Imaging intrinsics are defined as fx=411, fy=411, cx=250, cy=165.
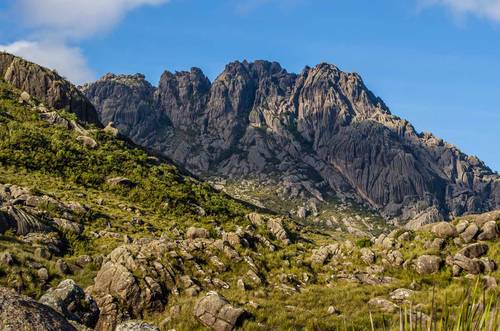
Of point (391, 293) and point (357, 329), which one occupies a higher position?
point (391, 293)

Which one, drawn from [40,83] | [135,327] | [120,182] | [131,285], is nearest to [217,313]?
[131,285]

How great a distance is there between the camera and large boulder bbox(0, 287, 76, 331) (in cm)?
655

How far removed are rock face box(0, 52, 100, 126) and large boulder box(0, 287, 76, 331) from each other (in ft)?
286

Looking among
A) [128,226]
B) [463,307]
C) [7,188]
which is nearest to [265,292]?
[463,307]

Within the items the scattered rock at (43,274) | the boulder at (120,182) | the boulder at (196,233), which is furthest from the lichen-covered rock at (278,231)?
the scattered rock at (43,274)

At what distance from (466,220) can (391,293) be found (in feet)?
36.4

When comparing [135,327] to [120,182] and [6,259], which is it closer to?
[6,259]

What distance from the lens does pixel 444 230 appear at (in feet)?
92.7

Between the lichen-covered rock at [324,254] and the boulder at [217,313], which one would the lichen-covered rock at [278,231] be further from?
the boulder at [217,313]

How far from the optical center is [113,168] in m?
61.5

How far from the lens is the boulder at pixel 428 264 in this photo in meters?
24.7

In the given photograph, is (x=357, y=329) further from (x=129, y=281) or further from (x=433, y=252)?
(x=433, y=252)

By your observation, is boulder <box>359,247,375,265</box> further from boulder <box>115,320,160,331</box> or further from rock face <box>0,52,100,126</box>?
rock face <box>0,52,100,126</box>

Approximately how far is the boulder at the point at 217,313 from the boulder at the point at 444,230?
17.6 m
